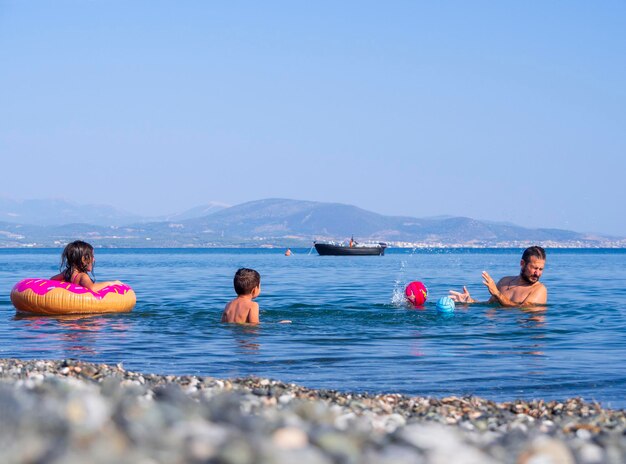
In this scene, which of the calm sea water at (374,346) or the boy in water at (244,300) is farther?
the boy in water at (244,300)

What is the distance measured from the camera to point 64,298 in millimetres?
16094

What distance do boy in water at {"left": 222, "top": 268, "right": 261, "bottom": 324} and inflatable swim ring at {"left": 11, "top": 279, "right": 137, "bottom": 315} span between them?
122 inches

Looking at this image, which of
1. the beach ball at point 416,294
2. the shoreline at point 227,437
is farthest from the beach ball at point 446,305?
the shoreline at point 227,437

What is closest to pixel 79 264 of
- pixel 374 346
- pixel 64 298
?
pixel 64 298

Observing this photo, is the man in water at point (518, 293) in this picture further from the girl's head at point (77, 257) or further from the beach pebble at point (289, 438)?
the beach pebble at point (289, 438)

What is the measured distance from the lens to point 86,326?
1488 centimetres

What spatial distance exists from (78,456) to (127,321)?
42.7 ft

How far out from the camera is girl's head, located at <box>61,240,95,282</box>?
15.7 metres

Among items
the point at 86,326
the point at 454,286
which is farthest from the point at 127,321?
the point at 454,286

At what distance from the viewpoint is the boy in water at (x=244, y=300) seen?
1367cm

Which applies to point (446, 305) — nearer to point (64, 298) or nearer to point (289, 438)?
point (64, 298)

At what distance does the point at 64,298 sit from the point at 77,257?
85cm

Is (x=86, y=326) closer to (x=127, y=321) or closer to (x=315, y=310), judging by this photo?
(x=127, y=321)

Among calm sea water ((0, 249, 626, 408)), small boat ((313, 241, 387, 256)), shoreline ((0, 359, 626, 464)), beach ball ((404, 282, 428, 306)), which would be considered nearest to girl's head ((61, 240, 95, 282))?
calm sea water ((0, 249, 626, 408))
